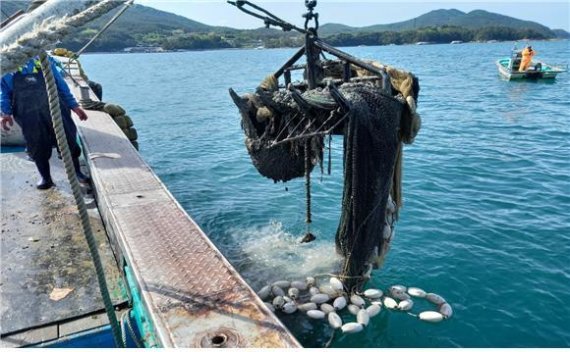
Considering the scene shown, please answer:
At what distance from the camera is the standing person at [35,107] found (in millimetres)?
6609

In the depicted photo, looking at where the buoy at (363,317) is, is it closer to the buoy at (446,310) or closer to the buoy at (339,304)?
the buoy at (339,304)

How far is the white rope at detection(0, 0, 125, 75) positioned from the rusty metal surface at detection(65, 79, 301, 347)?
6.72ft

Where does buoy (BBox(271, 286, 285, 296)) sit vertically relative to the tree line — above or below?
below

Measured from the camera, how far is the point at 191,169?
14562mm

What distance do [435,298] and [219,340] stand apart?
14.5 ft

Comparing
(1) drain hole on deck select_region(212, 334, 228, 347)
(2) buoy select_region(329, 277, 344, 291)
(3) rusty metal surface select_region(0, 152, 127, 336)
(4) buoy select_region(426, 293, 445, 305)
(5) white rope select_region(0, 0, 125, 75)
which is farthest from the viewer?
(4) buoy select_region(426, 293, 445, 305)

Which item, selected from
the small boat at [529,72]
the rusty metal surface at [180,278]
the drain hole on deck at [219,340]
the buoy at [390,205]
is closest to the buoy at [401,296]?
the buoy at [390,205]

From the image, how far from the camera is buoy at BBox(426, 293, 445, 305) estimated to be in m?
6.46

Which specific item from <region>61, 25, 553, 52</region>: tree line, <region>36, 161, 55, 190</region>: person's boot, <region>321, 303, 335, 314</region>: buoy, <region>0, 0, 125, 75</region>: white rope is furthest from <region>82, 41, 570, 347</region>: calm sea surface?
<region>61, 25, 553, 52</region>: tree line

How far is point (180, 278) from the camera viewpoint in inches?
149

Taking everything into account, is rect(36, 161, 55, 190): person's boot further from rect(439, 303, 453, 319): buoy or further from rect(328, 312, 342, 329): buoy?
rect(439, 303, 453, 319): buoy

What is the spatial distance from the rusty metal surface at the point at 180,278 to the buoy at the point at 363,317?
8.18 feet

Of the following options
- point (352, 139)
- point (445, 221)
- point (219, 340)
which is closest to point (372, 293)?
point (352, 139)

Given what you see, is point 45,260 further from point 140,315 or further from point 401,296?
point 401,296
